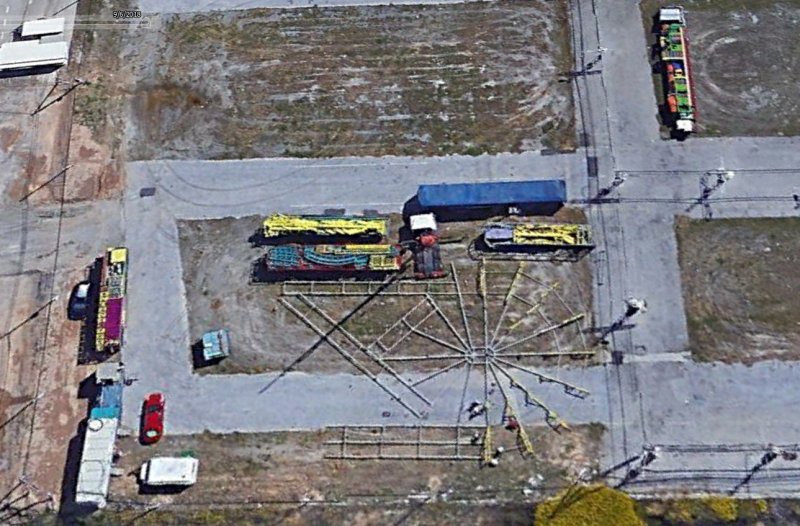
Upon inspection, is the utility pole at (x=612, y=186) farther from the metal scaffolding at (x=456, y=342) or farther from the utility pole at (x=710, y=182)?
the metal scaffolding at (x=456, y=342)

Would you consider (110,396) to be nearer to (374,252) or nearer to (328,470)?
(328,470)

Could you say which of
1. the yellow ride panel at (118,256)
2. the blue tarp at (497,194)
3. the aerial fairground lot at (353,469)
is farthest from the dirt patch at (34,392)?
the blue tarp at (497,194)

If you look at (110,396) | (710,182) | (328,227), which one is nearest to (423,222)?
(328,227)

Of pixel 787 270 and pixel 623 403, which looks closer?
pixel 623 403

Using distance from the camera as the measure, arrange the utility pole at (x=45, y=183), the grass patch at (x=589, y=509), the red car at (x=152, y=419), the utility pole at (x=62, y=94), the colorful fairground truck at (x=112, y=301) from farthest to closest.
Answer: the utility pole at (x=62, y=94) → the utility pole at (x=45, y=183) → the colorful fairground truck at (x=112, y=301) → the red car at (x=152, y=419) → the grass patch at (x=589, y=509)

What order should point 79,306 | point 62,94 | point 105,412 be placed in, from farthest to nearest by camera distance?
point 62,94, point 79,306, point 105,412

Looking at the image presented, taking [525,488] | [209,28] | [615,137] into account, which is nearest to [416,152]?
[615,137]

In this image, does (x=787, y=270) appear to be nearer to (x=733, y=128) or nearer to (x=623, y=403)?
(x=733, y=128)
